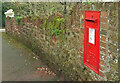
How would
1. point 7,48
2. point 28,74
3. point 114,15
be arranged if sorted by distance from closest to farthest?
point 114,15, point 28,74, point 7,48

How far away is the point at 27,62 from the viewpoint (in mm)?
6289

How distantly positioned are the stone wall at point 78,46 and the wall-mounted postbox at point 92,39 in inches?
3.9

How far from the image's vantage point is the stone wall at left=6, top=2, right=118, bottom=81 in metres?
2.84

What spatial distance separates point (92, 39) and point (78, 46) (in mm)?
645

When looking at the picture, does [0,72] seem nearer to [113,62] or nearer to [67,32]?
[67,32]

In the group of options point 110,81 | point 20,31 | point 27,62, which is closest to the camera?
point 110,81

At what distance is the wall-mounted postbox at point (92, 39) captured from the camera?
3219 mm

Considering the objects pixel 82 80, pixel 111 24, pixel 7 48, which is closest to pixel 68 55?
pixel 82 80

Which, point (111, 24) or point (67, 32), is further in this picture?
point (67, 32)

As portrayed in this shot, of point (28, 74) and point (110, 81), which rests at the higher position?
point (110, 81)

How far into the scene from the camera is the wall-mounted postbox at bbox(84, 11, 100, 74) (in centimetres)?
322

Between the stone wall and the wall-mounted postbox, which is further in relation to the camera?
the wall-mounted postbox

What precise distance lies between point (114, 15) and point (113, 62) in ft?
2.57

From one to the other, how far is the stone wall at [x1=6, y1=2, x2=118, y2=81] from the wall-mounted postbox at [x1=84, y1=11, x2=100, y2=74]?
100 mm
